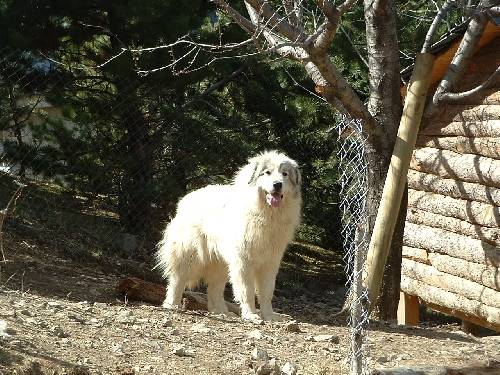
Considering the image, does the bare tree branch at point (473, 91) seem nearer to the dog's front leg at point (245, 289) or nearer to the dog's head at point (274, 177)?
the dog's head at point (274, 177)

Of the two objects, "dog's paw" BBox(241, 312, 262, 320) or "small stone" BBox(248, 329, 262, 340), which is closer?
"small stone" BBox(248, 329, 262, 340)

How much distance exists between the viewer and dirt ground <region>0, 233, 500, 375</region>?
5090 mm

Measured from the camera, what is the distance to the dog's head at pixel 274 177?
7.71 metres

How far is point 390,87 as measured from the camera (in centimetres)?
769

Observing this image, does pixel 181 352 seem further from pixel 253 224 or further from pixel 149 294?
pixel 149 294

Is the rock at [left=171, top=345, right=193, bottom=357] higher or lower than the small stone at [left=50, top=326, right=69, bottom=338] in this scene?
lower

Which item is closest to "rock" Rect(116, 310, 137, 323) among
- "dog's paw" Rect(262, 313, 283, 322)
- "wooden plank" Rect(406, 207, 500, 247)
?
"dog's paw" Rect(262, 313, 283, 322)

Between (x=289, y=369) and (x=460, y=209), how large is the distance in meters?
2.91

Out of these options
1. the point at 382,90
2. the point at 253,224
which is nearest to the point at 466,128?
the point at 382,90

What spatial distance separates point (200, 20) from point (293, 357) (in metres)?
6.33

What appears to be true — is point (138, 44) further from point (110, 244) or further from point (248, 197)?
point (248, 197)

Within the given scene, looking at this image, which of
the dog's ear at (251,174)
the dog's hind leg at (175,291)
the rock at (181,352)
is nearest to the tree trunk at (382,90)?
the dog's ear at (251,174)

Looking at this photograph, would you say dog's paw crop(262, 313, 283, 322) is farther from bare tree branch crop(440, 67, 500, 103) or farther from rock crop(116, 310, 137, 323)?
bare tree branch crop(440, 67, 500, 103)

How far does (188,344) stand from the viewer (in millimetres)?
5902
